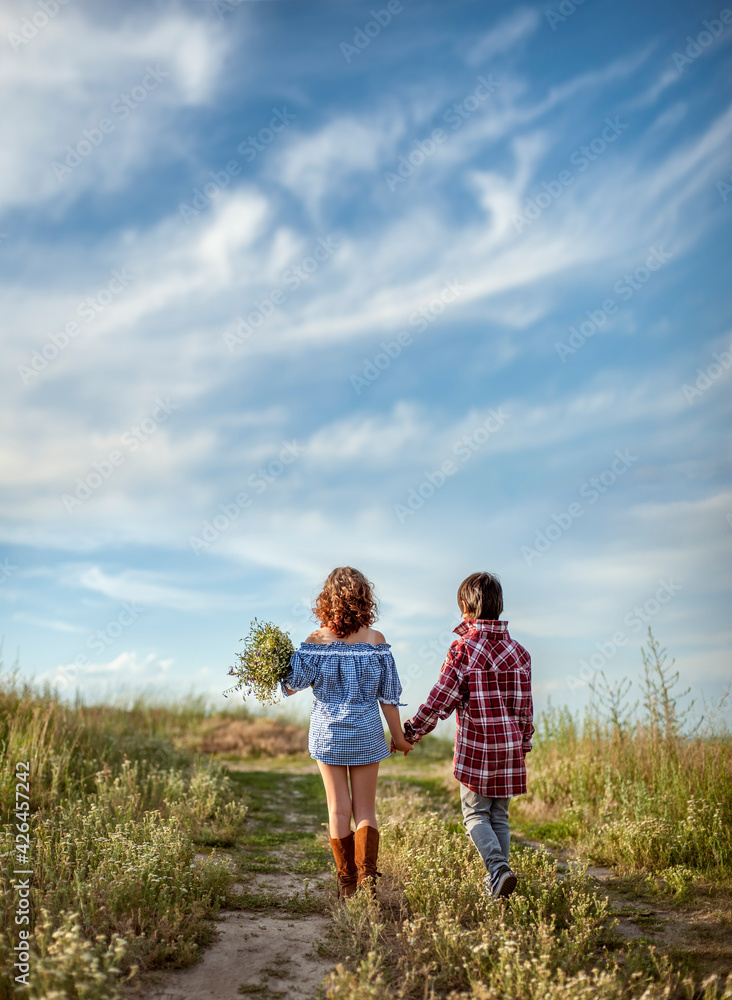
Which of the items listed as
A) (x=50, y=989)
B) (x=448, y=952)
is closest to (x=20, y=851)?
(x=50, y=989)

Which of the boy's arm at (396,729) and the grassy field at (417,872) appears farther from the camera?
the boy's arm at (396,729)

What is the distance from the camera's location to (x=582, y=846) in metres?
7.63

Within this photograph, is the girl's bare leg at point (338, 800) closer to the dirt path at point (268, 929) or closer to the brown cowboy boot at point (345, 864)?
the brown cowboy boot at point (345, 864)

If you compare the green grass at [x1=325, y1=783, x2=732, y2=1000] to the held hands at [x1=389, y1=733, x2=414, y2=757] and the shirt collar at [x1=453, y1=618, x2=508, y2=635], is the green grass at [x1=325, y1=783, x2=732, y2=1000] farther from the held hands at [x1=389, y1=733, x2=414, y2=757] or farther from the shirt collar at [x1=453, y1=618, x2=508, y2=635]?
the shirt collar at [x1=453, y1=618, x2=508, y2=635]

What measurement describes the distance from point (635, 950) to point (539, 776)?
5.20m

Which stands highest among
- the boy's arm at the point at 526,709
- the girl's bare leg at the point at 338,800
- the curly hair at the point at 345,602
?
the curly hair at the point at 345,602

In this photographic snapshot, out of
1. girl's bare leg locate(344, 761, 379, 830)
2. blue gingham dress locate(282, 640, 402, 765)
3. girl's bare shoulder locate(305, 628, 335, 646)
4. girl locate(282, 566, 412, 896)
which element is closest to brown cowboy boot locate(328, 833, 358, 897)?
girl locate(282, 566, 412, 896)

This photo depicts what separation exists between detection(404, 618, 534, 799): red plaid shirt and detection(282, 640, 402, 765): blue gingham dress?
0.31 m

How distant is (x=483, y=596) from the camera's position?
5727 mm

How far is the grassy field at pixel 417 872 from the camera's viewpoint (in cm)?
422

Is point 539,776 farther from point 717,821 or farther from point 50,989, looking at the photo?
point 50,989

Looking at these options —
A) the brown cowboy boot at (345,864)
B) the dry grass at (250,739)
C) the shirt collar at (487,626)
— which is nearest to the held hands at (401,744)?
the brown cowboy boot at (345,864)

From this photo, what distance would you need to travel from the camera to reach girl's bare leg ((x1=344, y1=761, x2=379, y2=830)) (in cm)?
560

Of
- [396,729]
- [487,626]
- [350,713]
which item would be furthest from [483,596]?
[350,713]
